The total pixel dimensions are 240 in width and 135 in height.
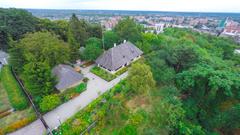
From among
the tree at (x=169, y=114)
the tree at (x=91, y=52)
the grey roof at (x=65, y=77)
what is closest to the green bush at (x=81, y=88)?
the grey roof at (x=65, y=77)

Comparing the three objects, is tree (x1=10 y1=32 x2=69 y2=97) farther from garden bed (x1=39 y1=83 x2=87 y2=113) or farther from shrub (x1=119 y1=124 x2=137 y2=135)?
shrub (x1=119 y1=124 x2=137 y2=135)

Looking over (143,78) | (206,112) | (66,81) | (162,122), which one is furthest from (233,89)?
(66,81)

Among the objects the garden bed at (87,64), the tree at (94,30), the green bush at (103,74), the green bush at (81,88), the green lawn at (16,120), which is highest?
the tree at (94,30)

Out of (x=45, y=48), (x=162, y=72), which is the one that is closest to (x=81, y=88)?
(x=45, y=48)

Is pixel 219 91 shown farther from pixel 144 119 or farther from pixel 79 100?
pixel 79 100

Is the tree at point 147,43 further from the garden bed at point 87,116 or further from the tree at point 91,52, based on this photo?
the garden bed at point 87,116

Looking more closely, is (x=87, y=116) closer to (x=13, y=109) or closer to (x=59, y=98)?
(x=59, y=98)

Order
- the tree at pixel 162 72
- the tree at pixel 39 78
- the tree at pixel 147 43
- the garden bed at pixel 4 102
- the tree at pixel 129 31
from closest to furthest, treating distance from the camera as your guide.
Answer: the tree at pixel 39 78 → the tree at pixel 162 72 → the garden bed at pixel 4 102 → the tree at pixel 147 43 → the tree at pixel 129 31
